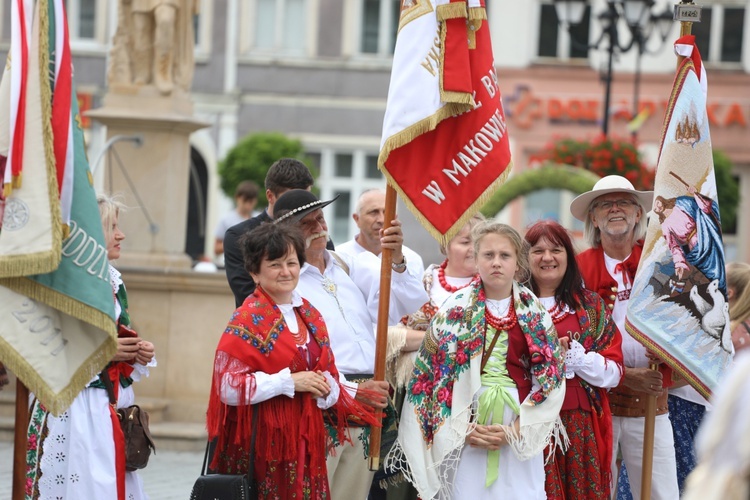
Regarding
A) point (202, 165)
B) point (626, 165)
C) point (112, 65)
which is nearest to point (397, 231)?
point (112, 65)

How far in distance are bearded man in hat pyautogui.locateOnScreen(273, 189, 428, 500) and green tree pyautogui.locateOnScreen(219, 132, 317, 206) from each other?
18.3 meters

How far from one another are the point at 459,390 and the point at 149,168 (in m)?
5.44

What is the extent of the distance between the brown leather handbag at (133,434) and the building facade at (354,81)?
891 inches

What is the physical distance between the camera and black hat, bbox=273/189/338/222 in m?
6.07

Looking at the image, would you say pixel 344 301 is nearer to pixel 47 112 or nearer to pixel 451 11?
pixel 451 11

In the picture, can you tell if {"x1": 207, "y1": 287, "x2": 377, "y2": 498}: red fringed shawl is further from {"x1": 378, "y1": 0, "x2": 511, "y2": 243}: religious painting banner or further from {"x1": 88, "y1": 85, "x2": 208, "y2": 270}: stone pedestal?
{"x1": 88, "y1": 85, "x2": 208, "y2": 270}: stone pedestal

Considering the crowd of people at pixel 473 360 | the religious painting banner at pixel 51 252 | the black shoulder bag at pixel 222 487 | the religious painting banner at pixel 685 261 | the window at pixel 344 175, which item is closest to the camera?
the religious painting banner at pixel 51 252

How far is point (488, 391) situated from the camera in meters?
5.89

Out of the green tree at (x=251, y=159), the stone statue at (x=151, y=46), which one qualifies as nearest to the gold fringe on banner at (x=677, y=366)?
the stone statue at (x=151, y=46)

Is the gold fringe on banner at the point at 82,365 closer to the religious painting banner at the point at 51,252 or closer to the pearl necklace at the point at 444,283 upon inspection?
the religious painting banner at the point at 51,252

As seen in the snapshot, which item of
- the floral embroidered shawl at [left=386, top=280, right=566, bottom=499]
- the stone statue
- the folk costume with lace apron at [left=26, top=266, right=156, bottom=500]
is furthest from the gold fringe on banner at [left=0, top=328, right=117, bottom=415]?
the stone statue

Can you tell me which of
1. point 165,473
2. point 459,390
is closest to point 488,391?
point 459,390

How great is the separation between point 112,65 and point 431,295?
4955mm

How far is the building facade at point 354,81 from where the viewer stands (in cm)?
2870
